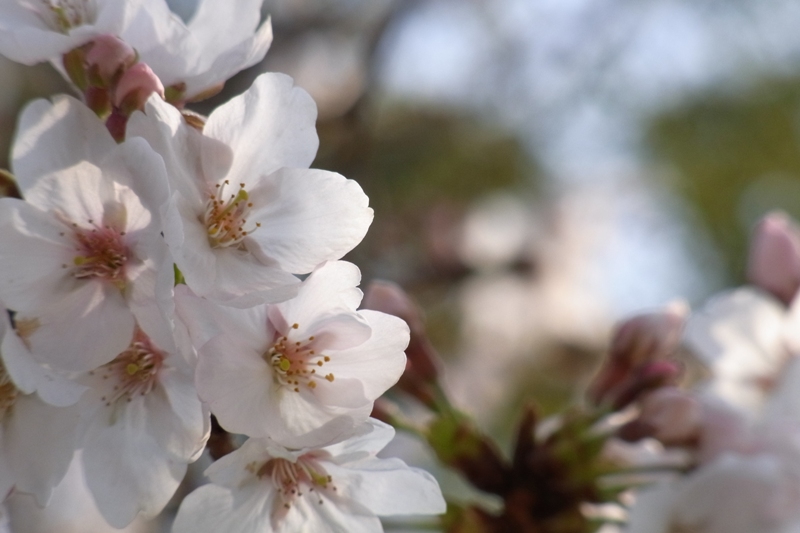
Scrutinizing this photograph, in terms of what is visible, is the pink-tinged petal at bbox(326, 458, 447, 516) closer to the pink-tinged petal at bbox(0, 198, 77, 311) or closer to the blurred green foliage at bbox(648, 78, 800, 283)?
the pink-tinged petal at bbox(0, 198, 77, 311)

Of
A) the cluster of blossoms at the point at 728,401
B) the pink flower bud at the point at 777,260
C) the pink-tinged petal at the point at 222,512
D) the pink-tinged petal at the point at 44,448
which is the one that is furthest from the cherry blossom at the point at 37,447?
the pink flower bud at the point at 777,260

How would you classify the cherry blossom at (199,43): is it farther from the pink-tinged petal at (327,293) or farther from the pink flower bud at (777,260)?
the pink flower bud at (777,260)

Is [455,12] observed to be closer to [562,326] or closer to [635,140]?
[635,140]

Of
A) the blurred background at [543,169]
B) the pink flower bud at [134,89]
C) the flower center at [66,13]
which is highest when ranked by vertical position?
the pink flower bud at [134,89]

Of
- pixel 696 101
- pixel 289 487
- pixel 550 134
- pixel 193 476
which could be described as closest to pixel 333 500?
pixel 289 487

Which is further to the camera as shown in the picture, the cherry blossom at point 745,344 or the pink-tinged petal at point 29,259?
the cherry blossom at point 745,344

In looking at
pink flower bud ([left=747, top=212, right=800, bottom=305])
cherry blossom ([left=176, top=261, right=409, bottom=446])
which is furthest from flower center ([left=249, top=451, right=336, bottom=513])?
pink flower bud ([left=747, top=212, right=800, bottom=305])

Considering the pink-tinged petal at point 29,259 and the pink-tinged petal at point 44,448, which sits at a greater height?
the pink-tinged petal at point 29,259
